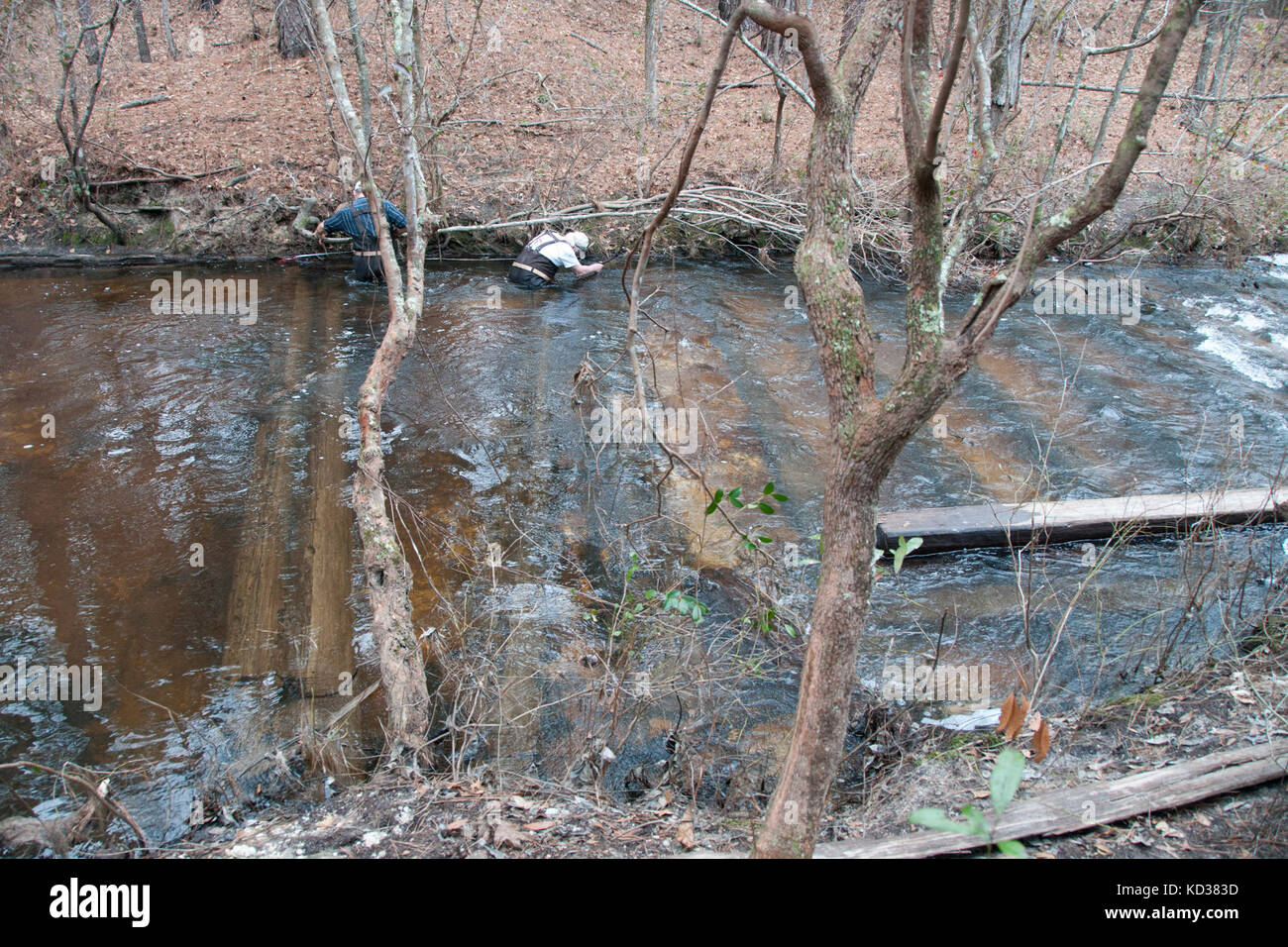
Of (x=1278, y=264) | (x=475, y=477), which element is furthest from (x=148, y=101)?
(x=1278, y=264)

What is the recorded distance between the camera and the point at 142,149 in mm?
10688

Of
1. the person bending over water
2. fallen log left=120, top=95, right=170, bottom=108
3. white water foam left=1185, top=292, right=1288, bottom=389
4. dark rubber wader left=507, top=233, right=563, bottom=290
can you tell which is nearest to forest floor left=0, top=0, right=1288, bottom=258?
fallen log left=120, top=95, right=170, bottom=108

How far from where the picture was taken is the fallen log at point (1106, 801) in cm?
287

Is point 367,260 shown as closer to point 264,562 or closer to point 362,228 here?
point 362,228

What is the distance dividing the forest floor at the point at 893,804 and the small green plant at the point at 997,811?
4.25 feet

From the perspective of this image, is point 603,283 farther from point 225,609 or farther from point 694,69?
point 694,69

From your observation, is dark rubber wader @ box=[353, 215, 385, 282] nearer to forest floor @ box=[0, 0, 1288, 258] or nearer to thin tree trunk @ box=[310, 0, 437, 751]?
forest floor @ box=[0, 0, 1288, 258]

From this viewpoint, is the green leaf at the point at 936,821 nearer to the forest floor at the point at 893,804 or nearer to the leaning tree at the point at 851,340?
the leaning tree at the point at 851,340

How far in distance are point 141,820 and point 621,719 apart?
2349 mm

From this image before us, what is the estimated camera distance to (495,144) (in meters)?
11.8

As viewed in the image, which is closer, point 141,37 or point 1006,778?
point 1006,778

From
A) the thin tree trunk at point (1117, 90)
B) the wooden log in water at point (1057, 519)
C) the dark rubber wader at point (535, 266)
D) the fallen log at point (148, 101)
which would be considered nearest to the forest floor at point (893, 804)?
the wooden log in water at point (1057, 519)

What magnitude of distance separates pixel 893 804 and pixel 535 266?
7.82m
